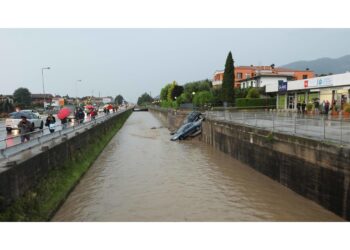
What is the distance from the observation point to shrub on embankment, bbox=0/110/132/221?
28.6 feet

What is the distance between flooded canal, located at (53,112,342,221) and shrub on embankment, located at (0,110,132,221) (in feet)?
1.23

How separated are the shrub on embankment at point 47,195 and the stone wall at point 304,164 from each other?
823 centimetres

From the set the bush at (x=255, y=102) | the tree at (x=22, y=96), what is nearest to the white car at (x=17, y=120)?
the bush at (x=255, y=102)

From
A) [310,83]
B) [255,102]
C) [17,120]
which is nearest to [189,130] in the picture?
[310,83]

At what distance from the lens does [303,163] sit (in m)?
11.6

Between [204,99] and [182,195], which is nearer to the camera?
[182,195]

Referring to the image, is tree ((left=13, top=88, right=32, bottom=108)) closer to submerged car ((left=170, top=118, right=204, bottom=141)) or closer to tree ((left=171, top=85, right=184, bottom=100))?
tree ((left=171, top=85, right=184, bottom=100))

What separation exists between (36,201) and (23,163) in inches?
46.2

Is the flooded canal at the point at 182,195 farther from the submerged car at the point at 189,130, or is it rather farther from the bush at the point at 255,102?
the bush at the point at 255,102

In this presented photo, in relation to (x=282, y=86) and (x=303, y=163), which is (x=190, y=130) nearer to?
(x=282, y=86)

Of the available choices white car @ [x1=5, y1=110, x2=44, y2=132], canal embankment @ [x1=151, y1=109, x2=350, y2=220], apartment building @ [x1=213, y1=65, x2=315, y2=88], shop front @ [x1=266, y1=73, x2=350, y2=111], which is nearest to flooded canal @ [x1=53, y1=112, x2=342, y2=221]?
canal embankment @ [x1=151, y1=109, x2=350, y2=220]

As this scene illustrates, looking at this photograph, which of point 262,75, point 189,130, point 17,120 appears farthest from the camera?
point 262,75

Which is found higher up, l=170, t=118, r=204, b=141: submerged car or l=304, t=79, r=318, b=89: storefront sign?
l=304, t=79, r=318, b=89: storefront sign

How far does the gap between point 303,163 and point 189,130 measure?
21.4 meters
